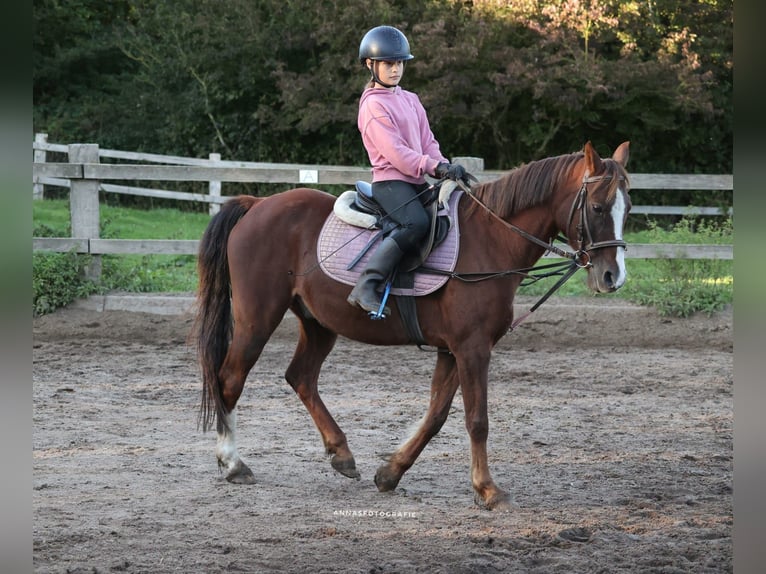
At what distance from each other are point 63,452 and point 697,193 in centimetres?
1694

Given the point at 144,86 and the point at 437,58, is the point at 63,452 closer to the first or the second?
the point at 437,58

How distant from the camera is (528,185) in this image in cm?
500

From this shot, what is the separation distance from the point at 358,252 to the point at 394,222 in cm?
29

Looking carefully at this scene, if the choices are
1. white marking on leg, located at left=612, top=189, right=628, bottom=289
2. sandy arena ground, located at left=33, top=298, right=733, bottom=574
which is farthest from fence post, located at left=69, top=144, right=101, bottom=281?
white marking on leg, located at left=612, top=189, right=628, bottom=289

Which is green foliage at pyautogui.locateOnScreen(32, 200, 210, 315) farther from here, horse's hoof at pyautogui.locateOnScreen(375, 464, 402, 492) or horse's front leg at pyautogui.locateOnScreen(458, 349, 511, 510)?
horse's front leg at pyautogui.locateOnScreen(458, 349, 511, 510)

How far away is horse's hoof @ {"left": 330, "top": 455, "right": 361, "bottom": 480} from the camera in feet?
17.5

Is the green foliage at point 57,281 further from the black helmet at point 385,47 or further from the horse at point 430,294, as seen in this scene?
the black helmet at point 385,47

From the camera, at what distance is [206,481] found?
535 cm

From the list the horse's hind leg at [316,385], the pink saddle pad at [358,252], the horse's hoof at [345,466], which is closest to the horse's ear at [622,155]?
the pink saddle pad at [358,252]

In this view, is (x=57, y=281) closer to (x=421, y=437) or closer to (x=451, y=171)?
(x=421, y=437)

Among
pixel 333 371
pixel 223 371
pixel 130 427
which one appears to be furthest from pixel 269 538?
pixel 333 371

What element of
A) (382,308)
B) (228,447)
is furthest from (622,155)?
(228,447)

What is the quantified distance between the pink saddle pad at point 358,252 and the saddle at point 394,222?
0.04 meters

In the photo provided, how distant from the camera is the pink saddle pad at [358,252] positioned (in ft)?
16.5
